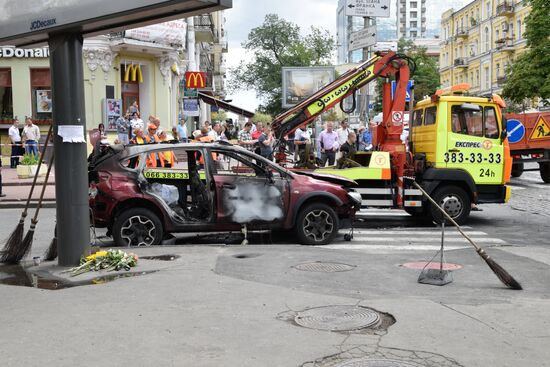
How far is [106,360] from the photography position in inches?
185

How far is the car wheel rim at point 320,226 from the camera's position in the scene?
1018 centimetres

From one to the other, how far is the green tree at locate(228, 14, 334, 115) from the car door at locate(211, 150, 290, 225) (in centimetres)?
6406

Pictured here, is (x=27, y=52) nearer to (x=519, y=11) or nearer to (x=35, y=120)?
(x=35, y=120)

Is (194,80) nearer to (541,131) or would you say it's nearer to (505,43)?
(541,131)

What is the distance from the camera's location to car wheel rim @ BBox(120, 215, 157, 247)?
31.9 feet

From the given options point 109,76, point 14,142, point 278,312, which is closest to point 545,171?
point 109,76

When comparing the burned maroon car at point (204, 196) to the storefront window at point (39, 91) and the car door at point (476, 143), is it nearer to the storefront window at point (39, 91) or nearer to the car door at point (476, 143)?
the car door at point (476, 143)

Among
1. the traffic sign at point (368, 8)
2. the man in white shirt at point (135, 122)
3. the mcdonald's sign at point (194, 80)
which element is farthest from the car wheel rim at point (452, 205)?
the mcdonald's sign at point (194, 80)

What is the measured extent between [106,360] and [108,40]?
23038 millimetres

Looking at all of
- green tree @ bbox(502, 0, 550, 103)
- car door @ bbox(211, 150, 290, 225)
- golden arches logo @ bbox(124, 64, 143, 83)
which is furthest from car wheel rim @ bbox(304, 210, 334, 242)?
green tree @ bbox(502, 0, 550, 103)

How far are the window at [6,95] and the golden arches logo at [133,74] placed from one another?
473cm

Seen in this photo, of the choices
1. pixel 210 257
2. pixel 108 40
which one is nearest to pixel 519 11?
pixel 108 40

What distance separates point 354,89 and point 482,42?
74933mm

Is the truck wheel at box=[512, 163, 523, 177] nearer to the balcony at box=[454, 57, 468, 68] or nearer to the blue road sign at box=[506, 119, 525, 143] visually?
the blue road sign at box=[506, 119, 525, 143]
